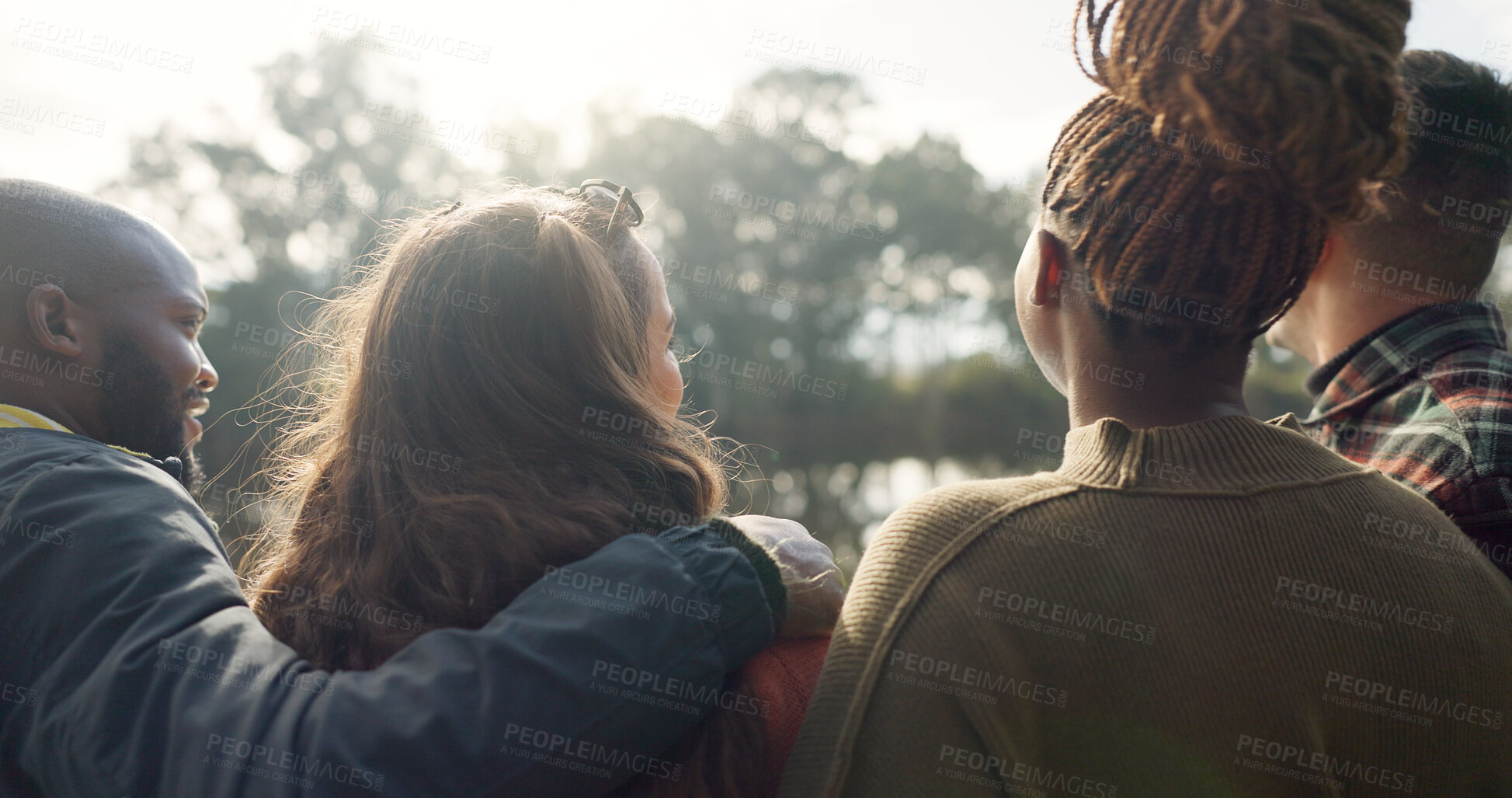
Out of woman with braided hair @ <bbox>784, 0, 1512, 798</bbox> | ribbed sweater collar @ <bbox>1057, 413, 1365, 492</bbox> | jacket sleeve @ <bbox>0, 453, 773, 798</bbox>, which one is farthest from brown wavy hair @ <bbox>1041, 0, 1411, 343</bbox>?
jacket sleeve @ <bbox>0, 453, 773, 798</bbox>

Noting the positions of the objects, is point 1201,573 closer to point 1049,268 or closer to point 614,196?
point 1049,268

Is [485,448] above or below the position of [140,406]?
above

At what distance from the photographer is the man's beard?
6.39ft

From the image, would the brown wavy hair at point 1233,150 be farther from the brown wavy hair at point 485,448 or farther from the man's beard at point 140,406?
the man's beard at point 140,406

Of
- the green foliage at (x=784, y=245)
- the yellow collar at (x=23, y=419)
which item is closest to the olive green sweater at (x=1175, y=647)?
the yellow collar at (x=23, y=419)

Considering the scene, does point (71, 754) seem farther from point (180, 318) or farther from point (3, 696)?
point (180, 318)

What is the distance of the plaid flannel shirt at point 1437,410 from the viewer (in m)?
1.68

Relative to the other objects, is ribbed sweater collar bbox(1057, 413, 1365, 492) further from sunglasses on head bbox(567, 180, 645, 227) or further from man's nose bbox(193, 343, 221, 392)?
man's nose bbox(193, 343, 221, 392)

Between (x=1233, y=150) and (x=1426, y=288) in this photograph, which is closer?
(x=1233, y=150)

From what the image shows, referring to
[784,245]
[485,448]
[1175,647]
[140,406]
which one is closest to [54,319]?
[140,406]

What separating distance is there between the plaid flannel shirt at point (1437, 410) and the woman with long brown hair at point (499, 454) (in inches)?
46.6

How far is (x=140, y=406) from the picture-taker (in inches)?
77.8

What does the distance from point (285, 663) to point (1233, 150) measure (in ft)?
4.67

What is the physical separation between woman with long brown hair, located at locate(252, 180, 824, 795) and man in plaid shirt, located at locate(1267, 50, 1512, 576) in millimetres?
1408
